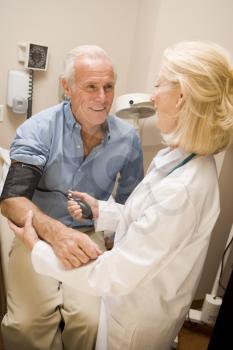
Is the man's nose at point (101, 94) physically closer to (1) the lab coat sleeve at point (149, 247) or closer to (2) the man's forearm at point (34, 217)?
(2) the man's forearm at point (34, 217)

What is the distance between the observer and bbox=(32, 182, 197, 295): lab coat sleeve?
786mm

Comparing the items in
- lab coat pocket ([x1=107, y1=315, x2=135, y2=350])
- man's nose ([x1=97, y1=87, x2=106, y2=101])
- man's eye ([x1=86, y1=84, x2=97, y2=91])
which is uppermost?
man's eye ([x1=86, y1=84, x2=97, y2=91])

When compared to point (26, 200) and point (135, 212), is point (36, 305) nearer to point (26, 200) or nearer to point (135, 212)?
point (26, 200)

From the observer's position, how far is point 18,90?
1861 mm

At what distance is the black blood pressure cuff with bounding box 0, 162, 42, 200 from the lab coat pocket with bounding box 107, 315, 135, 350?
1.89 feet

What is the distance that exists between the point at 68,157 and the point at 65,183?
12 cm

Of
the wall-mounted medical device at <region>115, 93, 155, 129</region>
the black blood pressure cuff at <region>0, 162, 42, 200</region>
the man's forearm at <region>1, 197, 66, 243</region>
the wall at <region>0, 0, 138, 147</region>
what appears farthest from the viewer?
the wall at <region>0, 0, 138, 147</region>

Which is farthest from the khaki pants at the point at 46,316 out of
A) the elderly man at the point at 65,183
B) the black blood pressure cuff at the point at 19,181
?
the black blood pressure cuff at the point at 19,181

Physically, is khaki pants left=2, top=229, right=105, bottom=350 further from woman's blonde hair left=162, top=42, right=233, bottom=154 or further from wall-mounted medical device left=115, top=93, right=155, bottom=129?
wall-mounted medical device left=115, top=93, right=155, bottom=129

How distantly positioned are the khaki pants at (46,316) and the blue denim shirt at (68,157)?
33cm

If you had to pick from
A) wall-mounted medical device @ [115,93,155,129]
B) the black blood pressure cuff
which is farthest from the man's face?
the black blood pressure cuff

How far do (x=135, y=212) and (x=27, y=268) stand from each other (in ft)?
1.82

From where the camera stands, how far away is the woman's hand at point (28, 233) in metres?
1.02

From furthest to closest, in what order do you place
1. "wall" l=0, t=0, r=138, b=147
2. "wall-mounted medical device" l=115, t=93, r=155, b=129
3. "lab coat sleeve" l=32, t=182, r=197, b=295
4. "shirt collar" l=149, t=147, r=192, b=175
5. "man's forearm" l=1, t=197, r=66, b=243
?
"wall" l=0, t=0, r=138, b=147, "wall-mounted medical device" l=115, t=93, r=155, b=129, "man's forearm" l=1, t=197, r=66, b=243, "shirt collar" l=149, t=147, r=192, b=175, "lab coat sleeve" l=32, t=182, r=197, b=295
